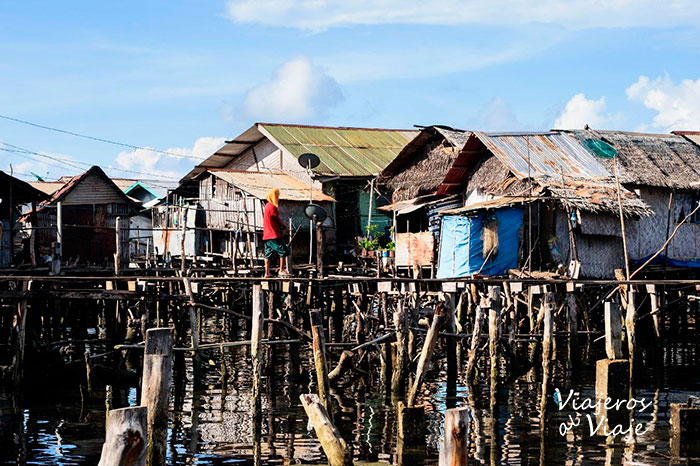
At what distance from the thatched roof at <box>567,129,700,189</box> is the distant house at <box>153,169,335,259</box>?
888 cm

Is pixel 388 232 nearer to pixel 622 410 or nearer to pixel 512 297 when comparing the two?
pixel 512 297

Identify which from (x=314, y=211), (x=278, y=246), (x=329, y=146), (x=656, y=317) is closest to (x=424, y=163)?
(x=314, y=211)

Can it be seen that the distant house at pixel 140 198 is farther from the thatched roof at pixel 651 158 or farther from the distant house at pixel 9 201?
the thatched roof at pixel 651 158

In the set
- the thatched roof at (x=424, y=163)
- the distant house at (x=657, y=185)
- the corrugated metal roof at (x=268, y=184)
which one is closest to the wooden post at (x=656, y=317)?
the distant house at (x=657, y=185)

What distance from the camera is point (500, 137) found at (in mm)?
21531

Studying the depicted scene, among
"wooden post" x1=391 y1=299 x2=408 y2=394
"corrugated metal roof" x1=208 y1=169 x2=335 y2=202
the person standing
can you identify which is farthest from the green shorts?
"corrugated metal roof" x1=208 y1=169 x2=335 y2=202

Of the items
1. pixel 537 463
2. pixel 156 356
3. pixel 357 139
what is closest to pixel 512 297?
pixel 537 463

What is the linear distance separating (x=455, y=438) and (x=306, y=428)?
582 centimetres

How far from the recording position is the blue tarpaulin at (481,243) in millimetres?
19328

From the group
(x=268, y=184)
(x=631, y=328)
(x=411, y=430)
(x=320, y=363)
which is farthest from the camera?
(x=268, y=184)

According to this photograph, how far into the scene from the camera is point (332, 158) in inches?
1198

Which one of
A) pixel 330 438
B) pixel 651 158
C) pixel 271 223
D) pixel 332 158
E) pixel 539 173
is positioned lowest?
pixel 330 438

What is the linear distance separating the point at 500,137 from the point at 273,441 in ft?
39.0

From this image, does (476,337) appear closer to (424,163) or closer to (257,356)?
(257,356)
